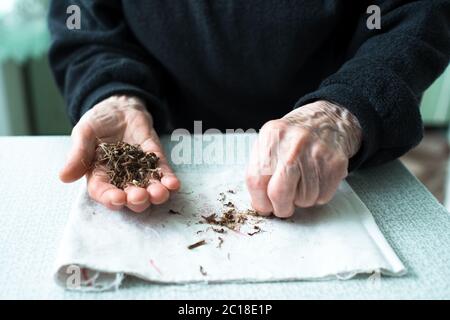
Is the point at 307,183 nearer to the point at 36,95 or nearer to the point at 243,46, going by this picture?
the point at 243,46

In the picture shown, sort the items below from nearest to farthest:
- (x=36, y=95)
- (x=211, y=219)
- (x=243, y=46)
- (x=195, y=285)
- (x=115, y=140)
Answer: (x=195, y=285), (x=211, y=219), (x=115, y=140), (x=243, y=46), (x=36, y=95)

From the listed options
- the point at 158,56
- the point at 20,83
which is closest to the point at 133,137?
the point at 158,56

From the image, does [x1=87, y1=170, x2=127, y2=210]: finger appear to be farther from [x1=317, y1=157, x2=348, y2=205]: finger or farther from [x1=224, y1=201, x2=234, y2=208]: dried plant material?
[x1=317, y1=157, x2=348, y2=205]: finger

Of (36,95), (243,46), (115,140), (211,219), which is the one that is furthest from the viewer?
(36,95)

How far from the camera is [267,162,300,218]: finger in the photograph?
0.63 metres

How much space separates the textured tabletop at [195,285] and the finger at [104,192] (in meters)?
0.06

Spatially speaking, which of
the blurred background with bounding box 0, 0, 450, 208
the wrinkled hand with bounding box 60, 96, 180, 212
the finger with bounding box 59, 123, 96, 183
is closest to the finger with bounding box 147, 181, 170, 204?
the wrinkled hand with bounding box 60, 96, 180, 212

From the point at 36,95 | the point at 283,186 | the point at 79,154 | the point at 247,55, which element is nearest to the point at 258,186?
the point at 283,186

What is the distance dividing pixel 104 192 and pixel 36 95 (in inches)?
59.9

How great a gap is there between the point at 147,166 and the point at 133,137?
11 cm

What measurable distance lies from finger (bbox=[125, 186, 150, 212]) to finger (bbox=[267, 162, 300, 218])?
0.53 ft

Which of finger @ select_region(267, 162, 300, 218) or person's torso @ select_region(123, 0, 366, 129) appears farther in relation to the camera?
person's torso @ select_region(123, 0, 366, 129)

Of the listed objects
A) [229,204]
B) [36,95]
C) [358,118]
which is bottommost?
[36,95]

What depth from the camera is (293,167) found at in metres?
0.63
